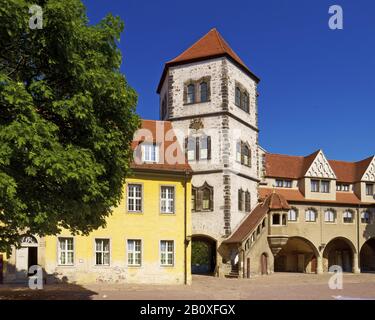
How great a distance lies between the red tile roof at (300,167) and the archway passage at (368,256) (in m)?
7.10

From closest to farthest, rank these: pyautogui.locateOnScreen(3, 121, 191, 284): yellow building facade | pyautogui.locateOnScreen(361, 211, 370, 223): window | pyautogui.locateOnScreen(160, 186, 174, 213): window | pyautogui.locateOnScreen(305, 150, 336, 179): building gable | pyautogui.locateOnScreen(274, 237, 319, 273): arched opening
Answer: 1. pyautogui.locateOnScreen(3, 121, 191, 284): yellow building facade
2. pyautogui.locateOnScreen(160, 186, 174, 213): window
3. pyautogui.locateOnScreen(274, 237, 319, 273): arched opening
4. pyautogui.locateOnScreen(305, 150, 336, 179): building gable
5. pyautogui.locateOnScreen(361, 211, 370, 223): window

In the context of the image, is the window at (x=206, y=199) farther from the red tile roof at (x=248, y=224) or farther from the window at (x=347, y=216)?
the window at (x=347, y=216)

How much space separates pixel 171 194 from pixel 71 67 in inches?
666

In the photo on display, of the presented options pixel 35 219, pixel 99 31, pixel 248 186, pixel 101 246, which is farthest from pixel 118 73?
pixel 248 186

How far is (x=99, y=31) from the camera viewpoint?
14922mm

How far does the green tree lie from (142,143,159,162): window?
1422cm

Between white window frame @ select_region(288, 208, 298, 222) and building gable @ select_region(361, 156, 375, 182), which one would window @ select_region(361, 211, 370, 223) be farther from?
white window frame @ select_region(288, 208, 298, 222)

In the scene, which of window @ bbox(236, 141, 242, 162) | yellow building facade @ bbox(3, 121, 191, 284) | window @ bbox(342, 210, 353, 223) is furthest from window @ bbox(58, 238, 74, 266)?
window @ bbox(342, 210, 353, 223)

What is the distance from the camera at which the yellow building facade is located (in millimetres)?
26516

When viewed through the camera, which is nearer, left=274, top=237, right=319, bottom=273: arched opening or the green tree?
the green tree

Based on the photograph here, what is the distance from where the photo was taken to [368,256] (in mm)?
51969

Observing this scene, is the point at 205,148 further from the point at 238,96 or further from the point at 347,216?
the point at 347,216

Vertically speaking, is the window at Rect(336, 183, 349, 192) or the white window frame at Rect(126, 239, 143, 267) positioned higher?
the window at Rect(336, 183, 349, 192)

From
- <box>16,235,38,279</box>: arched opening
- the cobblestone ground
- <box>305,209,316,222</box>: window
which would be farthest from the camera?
<box>305,209,316,222</box>: window
